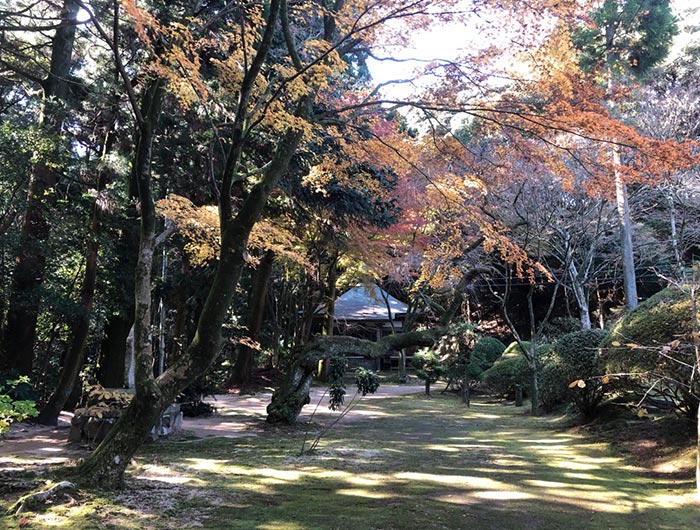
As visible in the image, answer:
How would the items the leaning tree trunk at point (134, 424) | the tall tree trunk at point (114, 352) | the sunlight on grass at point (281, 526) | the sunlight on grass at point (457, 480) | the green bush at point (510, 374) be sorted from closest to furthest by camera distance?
the sunlight on grass at point (281, 526), the leaning tree trunk at point (134, 424), the sunlight on grass at point (457, 480), the tall tree trunk at point (114, 352), the green bush at point (510, 374)

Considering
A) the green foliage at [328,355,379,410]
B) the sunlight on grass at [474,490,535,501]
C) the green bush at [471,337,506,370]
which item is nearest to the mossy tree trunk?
the sunlight on grass at [474,490,535,501]

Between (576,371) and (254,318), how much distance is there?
10721 millimetres

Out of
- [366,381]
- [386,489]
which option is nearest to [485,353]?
[366,381]

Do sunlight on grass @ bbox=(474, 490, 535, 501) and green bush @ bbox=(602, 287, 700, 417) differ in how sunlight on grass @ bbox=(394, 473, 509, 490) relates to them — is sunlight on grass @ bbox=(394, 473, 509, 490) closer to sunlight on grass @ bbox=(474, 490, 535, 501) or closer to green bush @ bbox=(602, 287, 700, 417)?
sunlight on grass @ bbox=(474, 490, 535, 501)

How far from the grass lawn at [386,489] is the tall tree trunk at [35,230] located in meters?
4.17

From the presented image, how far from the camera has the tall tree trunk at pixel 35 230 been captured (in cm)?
841

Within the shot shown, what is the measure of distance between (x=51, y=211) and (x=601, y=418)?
1030 cm

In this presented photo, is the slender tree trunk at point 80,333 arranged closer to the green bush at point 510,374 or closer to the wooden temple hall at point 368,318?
the green bush at point 510,374

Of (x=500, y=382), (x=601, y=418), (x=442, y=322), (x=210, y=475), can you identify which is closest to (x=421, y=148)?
(x=442, y=322)

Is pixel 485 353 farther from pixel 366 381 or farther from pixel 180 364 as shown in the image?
pixel 180 364

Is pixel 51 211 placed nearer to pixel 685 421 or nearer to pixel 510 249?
pixel 510 249

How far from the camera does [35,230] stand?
893 centimetres

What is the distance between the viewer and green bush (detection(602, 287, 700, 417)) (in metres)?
5.25

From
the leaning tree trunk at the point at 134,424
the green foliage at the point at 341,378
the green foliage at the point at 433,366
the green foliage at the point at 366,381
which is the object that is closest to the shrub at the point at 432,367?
the green foliage at the point at 433,366
